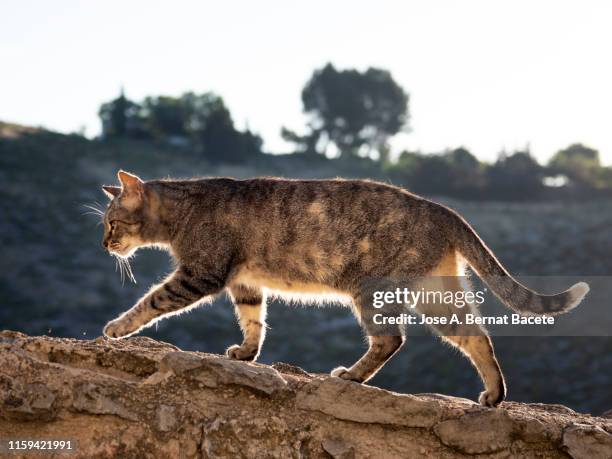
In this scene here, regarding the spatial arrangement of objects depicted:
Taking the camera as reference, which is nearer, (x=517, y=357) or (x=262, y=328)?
(x=262, y=328)

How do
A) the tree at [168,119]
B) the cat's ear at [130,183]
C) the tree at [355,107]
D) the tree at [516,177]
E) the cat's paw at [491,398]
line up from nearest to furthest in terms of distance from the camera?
the cat's paw at [491,398]
the cat's ear at [130,183]
the tree at [516,177]
the tree at [168,119]
the tree at [355,107]

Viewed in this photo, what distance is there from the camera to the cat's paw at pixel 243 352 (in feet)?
29.4

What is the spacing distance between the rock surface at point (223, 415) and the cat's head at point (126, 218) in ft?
6.35

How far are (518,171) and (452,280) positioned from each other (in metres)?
46.0

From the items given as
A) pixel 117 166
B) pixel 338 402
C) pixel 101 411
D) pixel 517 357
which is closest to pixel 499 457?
pixel 338 402

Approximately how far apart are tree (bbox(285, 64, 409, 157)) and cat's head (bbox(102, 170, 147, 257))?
212ft

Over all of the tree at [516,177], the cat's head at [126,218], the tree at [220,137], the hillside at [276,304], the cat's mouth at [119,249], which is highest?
the tree at [220,137]

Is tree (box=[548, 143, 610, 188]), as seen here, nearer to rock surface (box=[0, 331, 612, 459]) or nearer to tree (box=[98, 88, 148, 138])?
tree (box=[98, 88, 148, 138])

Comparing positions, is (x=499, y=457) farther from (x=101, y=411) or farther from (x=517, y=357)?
(x=517, y=357)

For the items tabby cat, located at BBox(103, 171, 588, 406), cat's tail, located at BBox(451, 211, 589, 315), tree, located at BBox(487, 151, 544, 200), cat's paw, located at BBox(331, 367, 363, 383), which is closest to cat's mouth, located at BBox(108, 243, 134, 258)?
tabby cat, located at BBox(103, 171, 588, 406)

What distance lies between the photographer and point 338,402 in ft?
23.8

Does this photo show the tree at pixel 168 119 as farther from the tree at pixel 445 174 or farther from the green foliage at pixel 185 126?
the tree at pixel 445 174

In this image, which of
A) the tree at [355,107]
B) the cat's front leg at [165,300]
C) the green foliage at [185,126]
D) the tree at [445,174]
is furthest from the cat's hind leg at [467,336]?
the tree at [355,107]

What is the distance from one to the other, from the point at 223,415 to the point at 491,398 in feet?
8.61
